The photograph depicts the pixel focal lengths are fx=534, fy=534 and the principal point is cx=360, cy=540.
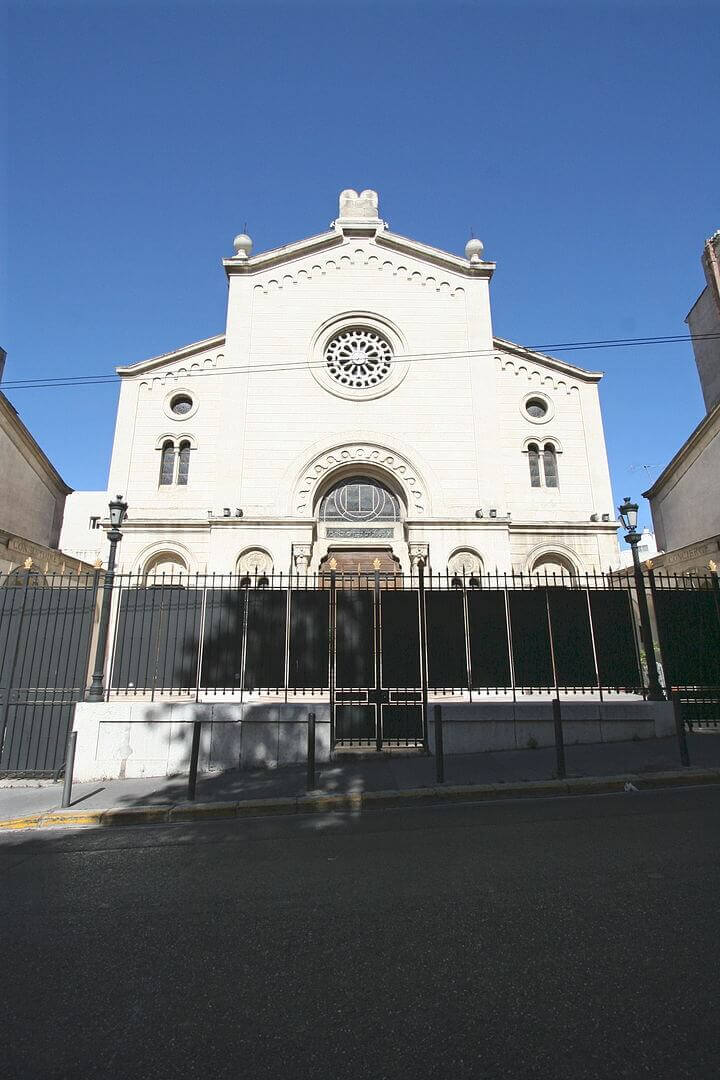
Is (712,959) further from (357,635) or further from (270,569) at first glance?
(270,569)

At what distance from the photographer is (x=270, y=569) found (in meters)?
17.6

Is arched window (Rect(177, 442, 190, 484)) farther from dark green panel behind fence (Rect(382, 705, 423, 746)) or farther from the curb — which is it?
the curb

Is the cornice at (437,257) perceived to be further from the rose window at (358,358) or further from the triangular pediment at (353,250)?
the rose window at (358,358)

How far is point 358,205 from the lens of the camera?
23484 mm

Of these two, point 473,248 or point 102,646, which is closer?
point 102,646

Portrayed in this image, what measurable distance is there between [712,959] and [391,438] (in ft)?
56.3

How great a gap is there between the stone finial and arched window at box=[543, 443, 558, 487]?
12839 millimetres

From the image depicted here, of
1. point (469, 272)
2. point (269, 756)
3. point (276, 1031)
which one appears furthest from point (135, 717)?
point (469, 272)

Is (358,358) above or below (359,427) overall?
above

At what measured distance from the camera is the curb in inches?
277

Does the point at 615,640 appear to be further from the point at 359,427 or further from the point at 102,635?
the point at 359,427

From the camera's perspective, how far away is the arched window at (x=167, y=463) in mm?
19328

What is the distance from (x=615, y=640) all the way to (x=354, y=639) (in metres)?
5.55

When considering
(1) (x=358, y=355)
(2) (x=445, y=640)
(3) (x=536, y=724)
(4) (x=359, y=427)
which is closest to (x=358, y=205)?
(1) (x=358, y=355)
